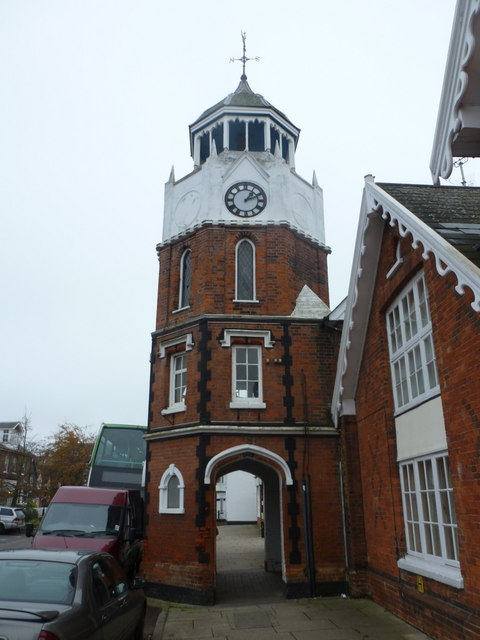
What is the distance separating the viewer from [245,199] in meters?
16.4

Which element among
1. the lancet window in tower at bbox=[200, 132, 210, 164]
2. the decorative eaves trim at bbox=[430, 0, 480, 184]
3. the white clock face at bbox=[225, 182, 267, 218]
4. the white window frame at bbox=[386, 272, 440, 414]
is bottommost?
the white window frame at bbox=[386, 272, 440, 414]

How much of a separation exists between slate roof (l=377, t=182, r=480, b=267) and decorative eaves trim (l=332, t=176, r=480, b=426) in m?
0.30

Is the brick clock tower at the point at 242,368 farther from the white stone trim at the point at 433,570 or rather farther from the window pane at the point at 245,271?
the white stone trim at the point at 433,570

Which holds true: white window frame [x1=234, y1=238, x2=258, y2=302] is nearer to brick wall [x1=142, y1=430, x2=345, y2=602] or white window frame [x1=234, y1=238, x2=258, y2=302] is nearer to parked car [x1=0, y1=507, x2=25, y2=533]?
brick wall [x1=142, y1=430, x2=345, y2=602]

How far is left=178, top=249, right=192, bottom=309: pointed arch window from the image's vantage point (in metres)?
16.0

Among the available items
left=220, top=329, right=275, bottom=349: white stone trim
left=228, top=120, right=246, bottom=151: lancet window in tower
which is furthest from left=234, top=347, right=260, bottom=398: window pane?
left=228, top=120, right=246, bottom=151: lancet window in tower

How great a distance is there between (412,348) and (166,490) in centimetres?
783

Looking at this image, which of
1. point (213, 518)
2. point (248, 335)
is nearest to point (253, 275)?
point (248, 335)

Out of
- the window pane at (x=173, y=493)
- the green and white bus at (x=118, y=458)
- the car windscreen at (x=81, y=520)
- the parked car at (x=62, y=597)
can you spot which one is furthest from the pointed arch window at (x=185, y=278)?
the parked car at (x=62, y=597)

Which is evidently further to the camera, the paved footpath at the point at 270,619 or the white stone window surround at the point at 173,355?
the white stone window surround at the point at 173,355

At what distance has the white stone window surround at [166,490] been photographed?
523 inches

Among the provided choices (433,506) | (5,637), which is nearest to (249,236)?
(433,506)

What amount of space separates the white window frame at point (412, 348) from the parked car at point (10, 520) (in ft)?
102

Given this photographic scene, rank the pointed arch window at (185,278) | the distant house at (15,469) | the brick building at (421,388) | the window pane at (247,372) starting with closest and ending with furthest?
the brick building at (421,388), the window pane at (247,372), the pointed arch window at (185,278), the distant house at (15,469)
